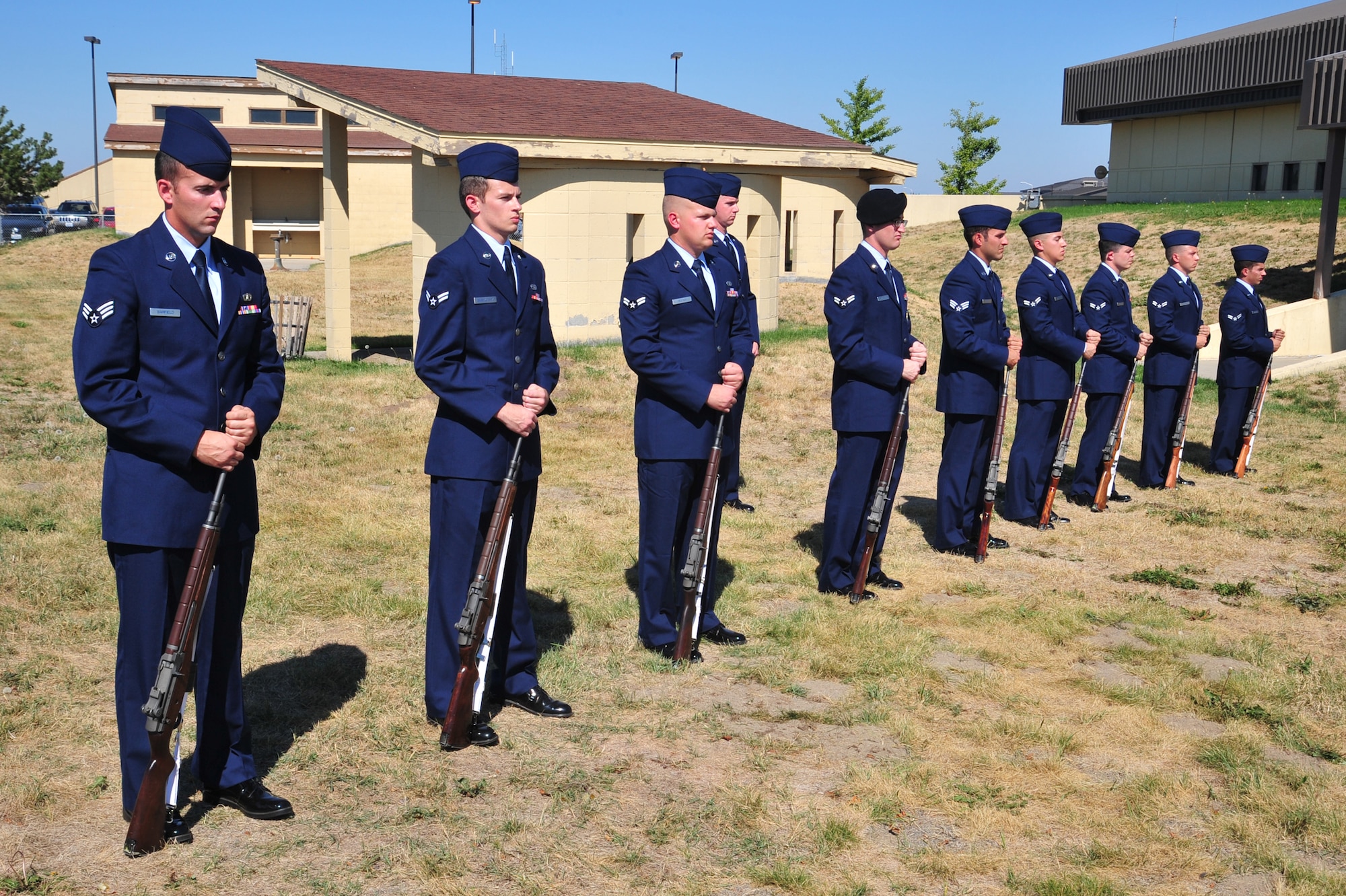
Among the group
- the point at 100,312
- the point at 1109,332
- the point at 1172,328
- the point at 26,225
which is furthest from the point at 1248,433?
the point at 26,225

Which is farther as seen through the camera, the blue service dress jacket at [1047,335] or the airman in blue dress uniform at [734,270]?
the blue service dress jacket at [1047,335]

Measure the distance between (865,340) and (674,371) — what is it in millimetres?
1747

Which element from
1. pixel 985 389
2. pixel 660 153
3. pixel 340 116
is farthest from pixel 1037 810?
pixel 340 116

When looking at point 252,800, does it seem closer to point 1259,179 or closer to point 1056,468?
point 1056,468

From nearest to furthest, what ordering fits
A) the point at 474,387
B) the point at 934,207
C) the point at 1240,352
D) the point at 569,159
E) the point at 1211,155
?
the point at 474,387 → the point at 1240,352 → the point at 569,159 → the point at 1211,155 → the point at 934,207

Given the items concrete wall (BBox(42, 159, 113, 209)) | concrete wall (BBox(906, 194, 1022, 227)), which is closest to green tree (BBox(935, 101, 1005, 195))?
concrete wall (BBox(906, 194, 1022, 227))

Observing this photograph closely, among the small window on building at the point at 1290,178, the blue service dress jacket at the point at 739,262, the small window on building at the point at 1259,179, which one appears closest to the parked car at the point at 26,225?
the blue service dress jacket at the point at 739,262

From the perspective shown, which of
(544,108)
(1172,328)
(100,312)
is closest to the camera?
(100,312)

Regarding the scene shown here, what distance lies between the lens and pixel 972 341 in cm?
782

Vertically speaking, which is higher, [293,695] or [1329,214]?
[1329,214]

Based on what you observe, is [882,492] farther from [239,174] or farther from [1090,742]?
[239,174]

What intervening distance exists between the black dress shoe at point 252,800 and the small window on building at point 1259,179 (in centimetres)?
3618

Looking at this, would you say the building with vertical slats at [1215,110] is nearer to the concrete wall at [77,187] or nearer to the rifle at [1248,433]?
the rifle at [1248,433]

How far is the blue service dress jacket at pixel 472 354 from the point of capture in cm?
480
